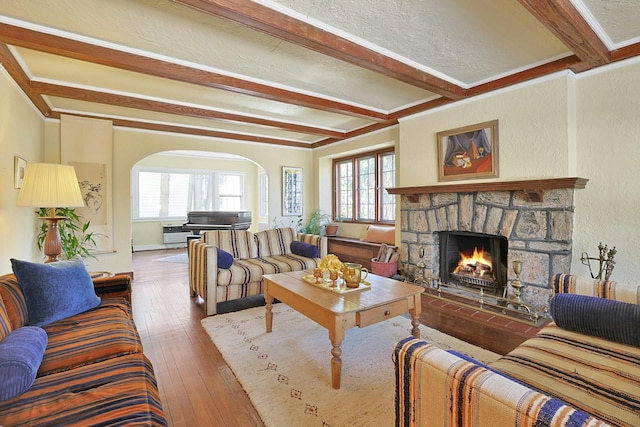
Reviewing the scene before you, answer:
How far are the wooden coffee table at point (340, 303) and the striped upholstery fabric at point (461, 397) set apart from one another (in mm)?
955

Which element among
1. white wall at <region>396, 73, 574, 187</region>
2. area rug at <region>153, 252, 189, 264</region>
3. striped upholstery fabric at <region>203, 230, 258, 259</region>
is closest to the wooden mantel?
white wall at <region>396, 73, 574, 187</region>

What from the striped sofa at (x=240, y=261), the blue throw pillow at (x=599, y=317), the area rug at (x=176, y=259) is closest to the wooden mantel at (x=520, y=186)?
the blue throw pillow at (x=599, y=317)

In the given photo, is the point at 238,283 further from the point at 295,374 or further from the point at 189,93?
the point at 189,93

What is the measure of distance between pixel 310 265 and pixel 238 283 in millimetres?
927

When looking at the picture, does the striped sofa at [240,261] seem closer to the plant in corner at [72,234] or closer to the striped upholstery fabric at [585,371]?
the plant in corner at [72,234]

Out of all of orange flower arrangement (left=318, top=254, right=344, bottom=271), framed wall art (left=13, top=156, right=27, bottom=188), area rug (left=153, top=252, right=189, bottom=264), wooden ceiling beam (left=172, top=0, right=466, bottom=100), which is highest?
wooden ceiling beam (left=172, top=0, right=466, bottom=100)

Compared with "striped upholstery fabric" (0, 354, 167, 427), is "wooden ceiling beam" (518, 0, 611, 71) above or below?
above

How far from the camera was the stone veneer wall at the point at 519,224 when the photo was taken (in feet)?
9.72

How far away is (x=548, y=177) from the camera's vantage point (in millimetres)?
2963

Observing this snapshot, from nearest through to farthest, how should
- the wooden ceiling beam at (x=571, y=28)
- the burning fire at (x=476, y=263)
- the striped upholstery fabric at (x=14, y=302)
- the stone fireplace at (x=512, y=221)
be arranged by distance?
the striped upholstery fabric at (x=14, y=302) < the wooden ceiling beam at (x=571, y=28) < the stone fireplace at (x=512, y=221) < the burning fire at (x=476, y=263)

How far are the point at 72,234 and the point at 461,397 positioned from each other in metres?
5.21

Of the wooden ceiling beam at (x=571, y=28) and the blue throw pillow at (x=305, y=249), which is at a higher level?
the wooden ceiling beam at (x=571, y=28)

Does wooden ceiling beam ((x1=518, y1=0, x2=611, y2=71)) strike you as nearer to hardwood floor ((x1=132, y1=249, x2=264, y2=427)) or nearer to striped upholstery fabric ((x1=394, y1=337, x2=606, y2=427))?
striped upholstery fabric ((x1=394, y1=337, x2=606, y2=427))

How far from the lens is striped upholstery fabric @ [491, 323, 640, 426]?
1.12m
